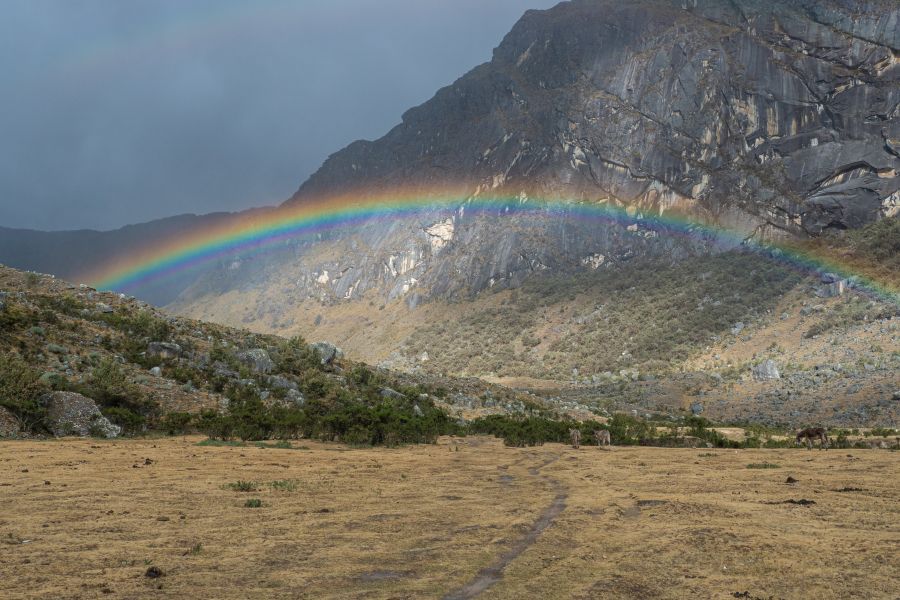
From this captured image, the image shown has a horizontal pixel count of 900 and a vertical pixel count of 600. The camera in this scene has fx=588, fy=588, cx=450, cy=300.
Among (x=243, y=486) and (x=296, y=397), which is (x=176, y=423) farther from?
(x=243, y=486)

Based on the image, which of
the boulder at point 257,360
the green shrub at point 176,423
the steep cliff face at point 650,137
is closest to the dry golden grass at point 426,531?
the green shrub at point 176,423

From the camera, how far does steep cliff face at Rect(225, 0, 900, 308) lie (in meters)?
111

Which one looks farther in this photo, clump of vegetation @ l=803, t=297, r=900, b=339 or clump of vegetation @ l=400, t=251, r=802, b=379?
clump of vegetation @ l=400, t=251, r=802, b=379

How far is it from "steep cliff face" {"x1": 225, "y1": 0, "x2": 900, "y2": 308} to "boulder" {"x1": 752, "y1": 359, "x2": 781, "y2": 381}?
53372 mm

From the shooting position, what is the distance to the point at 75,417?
20984 millimetres

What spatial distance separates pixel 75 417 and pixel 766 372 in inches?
2531

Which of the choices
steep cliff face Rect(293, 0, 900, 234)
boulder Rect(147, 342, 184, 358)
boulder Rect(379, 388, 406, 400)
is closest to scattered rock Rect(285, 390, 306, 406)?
boulder Rect(379, 388, 406, 400)

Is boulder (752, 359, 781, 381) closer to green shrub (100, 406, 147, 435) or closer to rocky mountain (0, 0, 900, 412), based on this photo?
rocky mountain (0, 0, 900, 412)

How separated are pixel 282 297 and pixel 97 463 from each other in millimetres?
177861

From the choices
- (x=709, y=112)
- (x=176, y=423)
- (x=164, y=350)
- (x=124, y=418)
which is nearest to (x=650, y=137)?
(x=709, y=112)

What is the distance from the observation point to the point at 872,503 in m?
10.2

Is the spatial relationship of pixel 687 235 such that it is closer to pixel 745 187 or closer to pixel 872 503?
pixel 745 187

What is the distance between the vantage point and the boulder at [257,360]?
32.5 metres

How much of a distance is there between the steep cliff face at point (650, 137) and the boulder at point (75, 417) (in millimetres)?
115721
